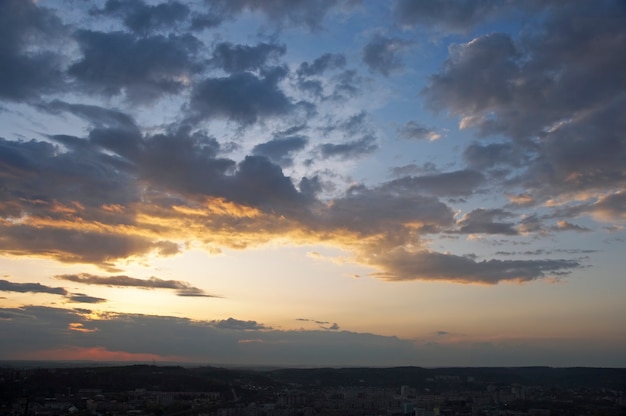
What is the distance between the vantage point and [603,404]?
2072cm

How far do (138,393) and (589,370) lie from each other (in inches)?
1069

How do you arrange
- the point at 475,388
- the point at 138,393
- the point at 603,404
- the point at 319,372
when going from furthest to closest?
1. the point at 319,372
2. the point at 475,388
3. the point at 138,393
4. the point at 603,404

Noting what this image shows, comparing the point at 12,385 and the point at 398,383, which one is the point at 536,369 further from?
the point at 12,385

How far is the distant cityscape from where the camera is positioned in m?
21.2

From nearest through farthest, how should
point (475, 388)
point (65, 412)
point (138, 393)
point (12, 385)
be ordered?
point (65, 412) < point (12, 385) < point (138, 393) < point (475, 388)

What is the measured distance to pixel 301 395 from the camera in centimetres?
3030

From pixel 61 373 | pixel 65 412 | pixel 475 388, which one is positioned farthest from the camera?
pixel 475 388

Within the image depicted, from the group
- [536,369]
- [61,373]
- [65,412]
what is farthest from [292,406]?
[536,369]

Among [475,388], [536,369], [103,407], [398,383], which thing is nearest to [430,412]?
[103,407]

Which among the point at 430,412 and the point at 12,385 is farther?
the point at 12,385

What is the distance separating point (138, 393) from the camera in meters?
28.0

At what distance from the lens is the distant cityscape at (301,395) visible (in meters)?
21.2

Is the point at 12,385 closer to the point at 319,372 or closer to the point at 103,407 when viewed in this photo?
the point at 103,407

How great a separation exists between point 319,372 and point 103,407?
31550 mm
